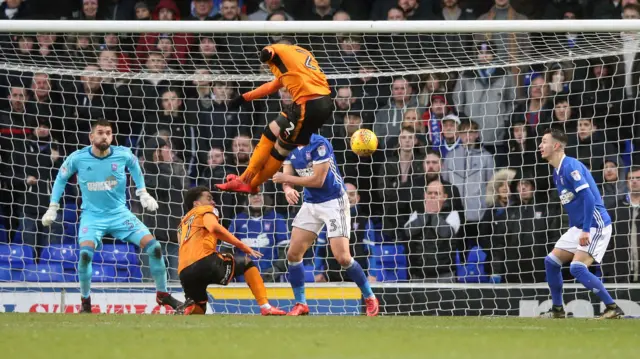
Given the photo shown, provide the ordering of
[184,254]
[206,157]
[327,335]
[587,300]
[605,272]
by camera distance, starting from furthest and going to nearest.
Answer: [206,157], [605,272], [587,300], [184,254], [327,335]

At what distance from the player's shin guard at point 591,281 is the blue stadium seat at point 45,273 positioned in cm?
593

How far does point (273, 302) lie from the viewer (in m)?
12.0

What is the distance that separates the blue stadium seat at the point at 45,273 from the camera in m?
12.7

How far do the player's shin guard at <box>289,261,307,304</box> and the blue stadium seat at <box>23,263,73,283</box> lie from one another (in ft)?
10.8

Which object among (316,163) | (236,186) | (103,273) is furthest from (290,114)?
(103,273)

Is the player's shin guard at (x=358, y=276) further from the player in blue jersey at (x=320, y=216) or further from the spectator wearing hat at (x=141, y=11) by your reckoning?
the spectator wearing hat at (x=141, y=11)

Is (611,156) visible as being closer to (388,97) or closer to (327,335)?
(388,97)

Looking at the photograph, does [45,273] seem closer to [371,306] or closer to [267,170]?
[371,306]

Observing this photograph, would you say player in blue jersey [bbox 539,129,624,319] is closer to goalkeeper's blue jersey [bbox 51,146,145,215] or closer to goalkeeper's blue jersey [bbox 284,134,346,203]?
goalkeeper's blue jersey [bbox 284,134,346,203]

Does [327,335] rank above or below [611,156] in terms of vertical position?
below

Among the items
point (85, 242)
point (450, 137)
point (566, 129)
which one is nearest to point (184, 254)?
point (85, 242)

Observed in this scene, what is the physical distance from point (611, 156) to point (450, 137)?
1.82 meters

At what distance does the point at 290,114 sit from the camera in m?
9.22

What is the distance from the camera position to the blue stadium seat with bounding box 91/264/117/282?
12.8 m
